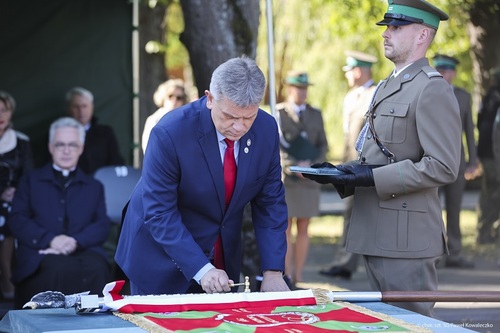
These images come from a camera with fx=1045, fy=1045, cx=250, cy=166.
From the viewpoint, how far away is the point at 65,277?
6.83m

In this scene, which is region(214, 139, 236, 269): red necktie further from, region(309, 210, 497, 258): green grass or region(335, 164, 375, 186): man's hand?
region(309, 210, 497, 258): green grass

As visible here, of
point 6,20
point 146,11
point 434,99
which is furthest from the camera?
point 146,11

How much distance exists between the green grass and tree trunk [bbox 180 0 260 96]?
5529 millimetres

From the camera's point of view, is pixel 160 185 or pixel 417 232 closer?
pixel 160 185

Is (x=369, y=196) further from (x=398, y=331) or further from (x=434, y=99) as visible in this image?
(x=398, y=331)

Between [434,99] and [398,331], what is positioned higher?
[434,99]

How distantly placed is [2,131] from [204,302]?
4567 mm

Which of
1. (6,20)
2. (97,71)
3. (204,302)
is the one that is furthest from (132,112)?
(204,302)

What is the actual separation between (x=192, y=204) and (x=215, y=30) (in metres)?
3.28

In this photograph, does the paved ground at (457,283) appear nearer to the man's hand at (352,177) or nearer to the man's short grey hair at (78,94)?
the man's hand at (352,177)

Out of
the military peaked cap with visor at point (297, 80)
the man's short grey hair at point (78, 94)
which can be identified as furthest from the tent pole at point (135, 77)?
the military peaked cap with visor at point (297, 80)

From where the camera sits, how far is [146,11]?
47.7 ft

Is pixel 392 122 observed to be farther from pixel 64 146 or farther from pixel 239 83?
pixel 64 146

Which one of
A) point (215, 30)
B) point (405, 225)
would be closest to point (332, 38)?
point (215, 30)
